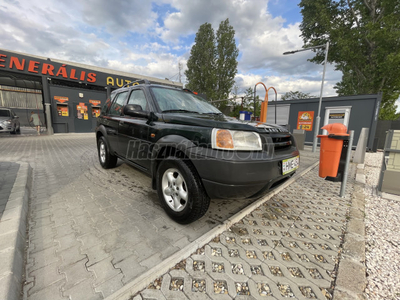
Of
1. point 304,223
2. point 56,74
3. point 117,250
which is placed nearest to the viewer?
point 117,250

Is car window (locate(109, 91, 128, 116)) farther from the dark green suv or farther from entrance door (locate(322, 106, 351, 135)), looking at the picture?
entrance door (locate(322, 106, 351, 135))

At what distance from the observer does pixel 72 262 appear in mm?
1541

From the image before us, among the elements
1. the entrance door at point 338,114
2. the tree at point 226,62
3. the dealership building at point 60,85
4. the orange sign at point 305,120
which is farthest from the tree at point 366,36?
the dealership building at point 60,85

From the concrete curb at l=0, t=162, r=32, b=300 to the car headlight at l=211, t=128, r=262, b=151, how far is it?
5.80ft

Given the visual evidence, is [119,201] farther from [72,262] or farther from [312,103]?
[312,103]

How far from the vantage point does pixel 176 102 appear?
272 centimetres

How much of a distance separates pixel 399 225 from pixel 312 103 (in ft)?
33.4

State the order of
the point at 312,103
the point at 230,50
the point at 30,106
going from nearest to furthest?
1. the point at 312,103
2. the point at 30,106
3. the point at 230,50

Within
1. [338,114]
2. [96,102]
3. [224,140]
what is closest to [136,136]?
[224,140]

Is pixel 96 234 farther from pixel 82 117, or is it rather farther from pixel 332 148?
pixel 82 117

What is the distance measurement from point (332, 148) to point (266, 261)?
106 inches

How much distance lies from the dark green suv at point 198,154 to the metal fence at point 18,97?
26.3 m

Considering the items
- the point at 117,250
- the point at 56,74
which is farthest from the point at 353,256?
the point at 56,74

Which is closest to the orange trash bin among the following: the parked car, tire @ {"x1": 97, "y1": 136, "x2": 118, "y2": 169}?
tire @ {"x1": 97, "y1": 136, "x2": 118, "y2": 169}
